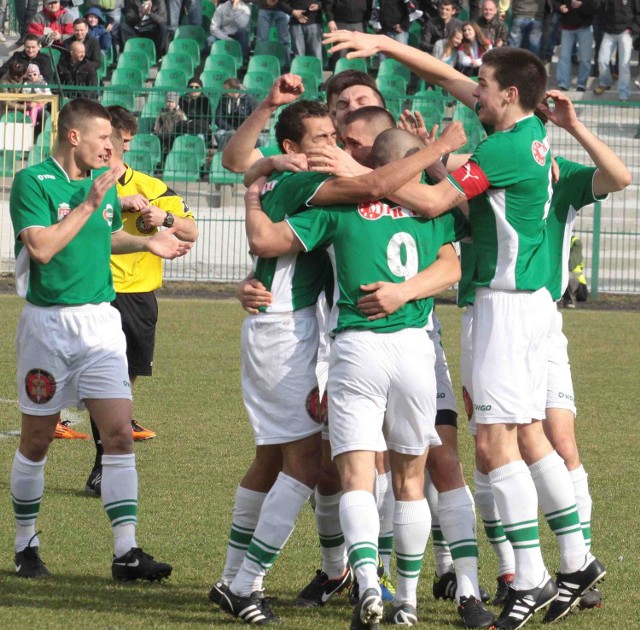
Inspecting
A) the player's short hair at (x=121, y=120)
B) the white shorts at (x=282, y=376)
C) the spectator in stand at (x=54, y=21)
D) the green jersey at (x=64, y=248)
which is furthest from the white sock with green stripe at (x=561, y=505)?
the spectator in stand at (x=54, y=21)

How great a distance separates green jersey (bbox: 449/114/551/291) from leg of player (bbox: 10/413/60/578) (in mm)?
2234

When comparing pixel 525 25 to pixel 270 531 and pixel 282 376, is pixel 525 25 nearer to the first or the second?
pixel 282 376

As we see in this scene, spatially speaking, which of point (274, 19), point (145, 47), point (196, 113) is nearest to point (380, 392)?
point (196, 113)

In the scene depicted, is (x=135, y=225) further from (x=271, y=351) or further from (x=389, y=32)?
(x=389, y=32)

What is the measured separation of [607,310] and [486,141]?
43.8 ft

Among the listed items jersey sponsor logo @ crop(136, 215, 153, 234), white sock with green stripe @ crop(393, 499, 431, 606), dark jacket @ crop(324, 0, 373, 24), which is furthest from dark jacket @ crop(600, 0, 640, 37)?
white sock with green stripe @ crop(393, 499, 431, 606)

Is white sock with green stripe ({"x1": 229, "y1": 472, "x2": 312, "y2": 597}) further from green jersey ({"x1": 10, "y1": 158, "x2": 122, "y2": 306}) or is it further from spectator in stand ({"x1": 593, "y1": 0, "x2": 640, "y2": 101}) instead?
spectator in stand ({"x1": 593, "y1": 0, "x2": 640, "y2": 101})

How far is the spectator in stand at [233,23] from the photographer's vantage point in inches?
944

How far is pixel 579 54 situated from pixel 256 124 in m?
18.7

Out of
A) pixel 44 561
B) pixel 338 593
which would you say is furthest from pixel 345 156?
pixel 44 561

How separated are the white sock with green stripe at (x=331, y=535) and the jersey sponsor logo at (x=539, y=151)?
1712 mm

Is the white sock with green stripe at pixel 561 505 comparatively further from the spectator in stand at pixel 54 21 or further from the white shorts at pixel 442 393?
the spectator in stand at pixel 54 21

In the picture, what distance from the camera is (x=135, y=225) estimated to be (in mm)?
8102

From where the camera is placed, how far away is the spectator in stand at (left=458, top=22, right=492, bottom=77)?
2098 cm
